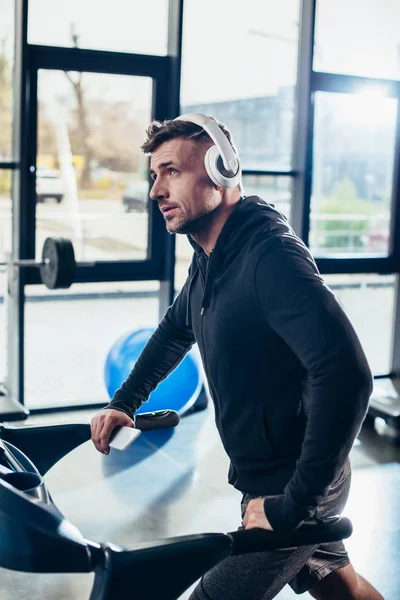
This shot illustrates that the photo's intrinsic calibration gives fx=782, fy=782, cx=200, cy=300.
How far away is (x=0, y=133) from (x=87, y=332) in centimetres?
210

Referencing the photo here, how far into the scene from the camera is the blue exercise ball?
3.77 meters

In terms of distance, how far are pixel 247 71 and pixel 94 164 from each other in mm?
1060

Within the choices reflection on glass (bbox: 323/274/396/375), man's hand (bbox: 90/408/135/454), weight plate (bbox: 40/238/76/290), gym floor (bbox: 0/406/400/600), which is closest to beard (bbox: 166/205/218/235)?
man's hand (bbox: 90/408/135/454)

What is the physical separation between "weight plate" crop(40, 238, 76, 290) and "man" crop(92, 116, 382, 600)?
200 cm

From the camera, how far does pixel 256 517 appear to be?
48.5 inches

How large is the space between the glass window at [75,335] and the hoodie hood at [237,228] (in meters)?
2.73

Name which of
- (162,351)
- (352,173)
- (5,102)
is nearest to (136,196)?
(5,102)

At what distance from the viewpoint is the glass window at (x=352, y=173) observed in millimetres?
4672

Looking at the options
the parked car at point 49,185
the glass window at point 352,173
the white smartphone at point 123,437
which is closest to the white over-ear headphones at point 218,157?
the white smartphone at point 123,437

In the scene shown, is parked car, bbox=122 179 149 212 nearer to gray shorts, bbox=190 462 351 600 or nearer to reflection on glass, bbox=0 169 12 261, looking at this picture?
reflection on glass, bbox=0 169 12 261

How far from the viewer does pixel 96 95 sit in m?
4.11

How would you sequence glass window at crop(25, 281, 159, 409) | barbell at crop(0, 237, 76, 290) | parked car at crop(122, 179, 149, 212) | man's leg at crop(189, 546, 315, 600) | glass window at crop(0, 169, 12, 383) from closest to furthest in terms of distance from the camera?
man's leg at crop(189, 546, 315, 600) < barbell at crop(0, 237, 76, 290) < glass window at crop(0, 169, 12, 383) < parked car at crop(122, 179, 149, 212) < glass window at crop(25, 281, 159, 409)

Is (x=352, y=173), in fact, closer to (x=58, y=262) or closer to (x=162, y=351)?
(x=58, y=262)

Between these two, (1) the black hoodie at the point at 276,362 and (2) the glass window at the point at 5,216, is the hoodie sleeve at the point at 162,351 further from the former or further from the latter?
(2) the glass window at the point at 5,216
